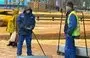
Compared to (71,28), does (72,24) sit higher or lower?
higher

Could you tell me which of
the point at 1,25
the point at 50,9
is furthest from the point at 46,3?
the point at 1,25

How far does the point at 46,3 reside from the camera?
4359cm

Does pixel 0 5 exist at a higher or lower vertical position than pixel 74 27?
lower

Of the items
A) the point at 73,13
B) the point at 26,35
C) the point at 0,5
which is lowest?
the point at 0,5

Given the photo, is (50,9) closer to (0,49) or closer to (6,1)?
(6,1)

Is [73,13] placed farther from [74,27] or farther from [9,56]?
[9,56]

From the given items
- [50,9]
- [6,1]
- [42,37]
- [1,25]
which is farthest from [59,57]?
[6,1]

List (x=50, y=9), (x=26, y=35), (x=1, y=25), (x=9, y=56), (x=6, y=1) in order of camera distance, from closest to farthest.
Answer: (x=26, y=35), (x=9, y=56), (x=1, y=25), (x=50, y=9), (x=6, y=1)

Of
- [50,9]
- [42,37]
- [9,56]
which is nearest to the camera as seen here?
[9,56]

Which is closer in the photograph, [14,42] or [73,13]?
[73,13]

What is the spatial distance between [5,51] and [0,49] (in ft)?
2.37

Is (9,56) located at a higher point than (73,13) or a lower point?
lower

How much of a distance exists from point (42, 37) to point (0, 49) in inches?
227

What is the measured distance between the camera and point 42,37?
21.4 m
